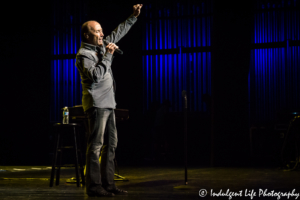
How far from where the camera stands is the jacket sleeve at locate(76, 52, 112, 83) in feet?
9.89

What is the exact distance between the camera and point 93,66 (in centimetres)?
308

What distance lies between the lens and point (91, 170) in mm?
3121

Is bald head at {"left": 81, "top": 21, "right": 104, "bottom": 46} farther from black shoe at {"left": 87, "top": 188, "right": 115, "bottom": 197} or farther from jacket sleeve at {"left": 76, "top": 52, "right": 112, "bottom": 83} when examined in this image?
black shoe at {"left": 87, "top": 188, "right": 115, "bottom": 197}

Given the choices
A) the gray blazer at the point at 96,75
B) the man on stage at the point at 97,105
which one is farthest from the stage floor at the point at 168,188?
the gray blazer at the point at 96,75

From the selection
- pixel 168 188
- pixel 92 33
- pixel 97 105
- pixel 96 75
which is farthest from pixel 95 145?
pixel 92 33

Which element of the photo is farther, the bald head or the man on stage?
the bald head

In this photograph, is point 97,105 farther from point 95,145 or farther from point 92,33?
point 92,33

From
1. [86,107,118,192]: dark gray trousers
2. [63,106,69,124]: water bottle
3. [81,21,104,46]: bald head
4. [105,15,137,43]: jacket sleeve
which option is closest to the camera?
[86,107,118,192]: dark gray trousers

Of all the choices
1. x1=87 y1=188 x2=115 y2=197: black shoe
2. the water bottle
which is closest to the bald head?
the water bottle

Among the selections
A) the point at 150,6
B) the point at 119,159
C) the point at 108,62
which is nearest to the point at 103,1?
the point at 150,6

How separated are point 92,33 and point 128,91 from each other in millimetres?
4927

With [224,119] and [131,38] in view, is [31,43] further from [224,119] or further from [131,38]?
[224,119]

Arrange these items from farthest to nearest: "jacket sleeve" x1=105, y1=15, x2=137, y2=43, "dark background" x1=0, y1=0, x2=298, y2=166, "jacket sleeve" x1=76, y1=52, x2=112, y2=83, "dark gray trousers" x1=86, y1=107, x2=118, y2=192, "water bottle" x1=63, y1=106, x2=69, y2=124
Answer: "dark background" x1=0, y1=0, x2=298, y2=166, "water bottle" x1=63, y1=106, x2=69, y2=124, "jacket sleeve" x1=105, y1=15, x2=137, y2=43, "dark gray trousers" x1=86, y1=107, x2=118, y2=192, "jacket sleeve" x1=76, y1=52, x2=112, y2=83

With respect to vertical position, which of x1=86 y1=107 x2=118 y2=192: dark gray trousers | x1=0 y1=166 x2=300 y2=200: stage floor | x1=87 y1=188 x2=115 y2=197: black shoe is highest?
x1=86 y1=107 x2=118 y2=192: dark gray trousers
